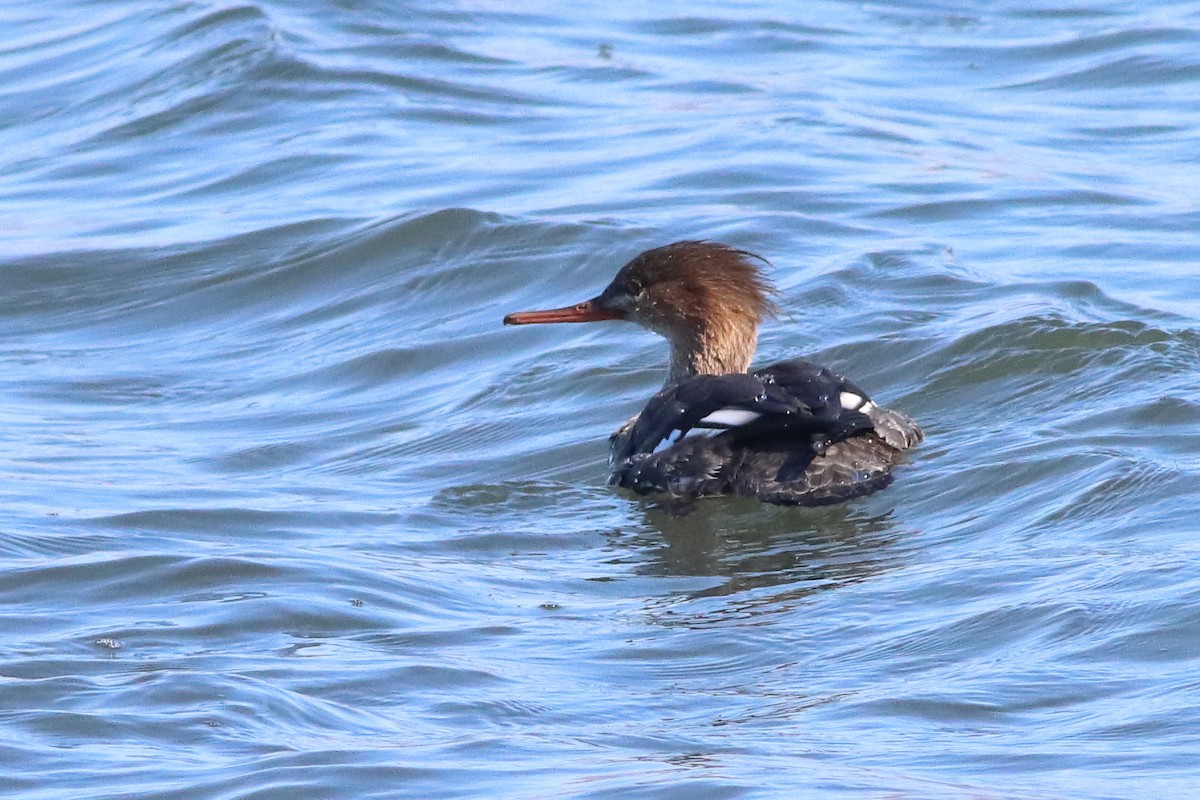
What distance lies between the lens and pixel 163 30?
14.9 metres

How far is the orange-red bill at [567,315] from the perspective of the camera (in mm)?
7746

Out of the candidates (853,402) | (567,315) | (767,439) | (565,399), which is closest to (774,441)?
(767,439)

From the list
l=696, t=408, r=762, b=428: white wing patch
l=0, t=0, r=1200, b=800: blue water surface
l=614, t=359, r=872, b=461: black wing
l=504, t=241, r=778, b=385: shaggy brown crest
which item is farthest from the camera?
l=504, t=241, r=778, b=385: shaggy brown crest

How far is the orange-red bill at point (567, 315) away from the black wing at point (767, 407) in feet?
3.07

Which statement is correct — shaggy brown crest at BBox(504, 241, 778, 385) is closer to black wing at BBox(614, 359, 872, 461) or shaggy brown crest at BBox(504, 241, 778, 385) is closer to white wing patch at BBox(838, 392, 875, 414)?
black wing at BBox(614, 359, 872, 461)

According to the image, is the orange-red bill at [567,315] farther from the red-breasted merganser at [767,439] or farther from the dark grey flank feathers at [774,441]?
the dark grey flank feathers at [774,441]

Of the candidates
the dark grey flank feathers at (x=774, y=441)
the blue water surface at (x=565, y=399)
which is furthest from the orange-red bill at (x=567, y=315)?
the dark grey flank feathers at (x=774, y=441)

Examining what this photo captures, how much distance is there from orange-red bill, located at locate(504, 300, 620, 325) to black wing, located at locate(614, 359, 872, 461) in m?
0.93

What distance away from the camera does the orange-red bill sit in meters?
7.75

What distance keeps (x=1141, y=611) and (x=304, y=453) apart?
12.1ft

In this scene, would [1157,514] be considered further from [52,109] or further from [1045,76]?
[52,109]

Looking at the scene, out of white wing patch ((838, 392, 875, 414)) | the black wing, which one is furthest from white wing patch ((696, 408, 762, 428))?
white wing patch ((838, 392, 875, 414))

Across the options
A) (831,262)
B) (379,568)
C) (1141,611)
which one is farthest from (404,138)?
(1141,611)

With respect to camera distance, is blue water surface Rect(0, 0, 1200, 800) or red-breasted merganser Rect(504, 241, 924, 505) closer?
blue water surface Rect(0, 0, 1200, 800)
